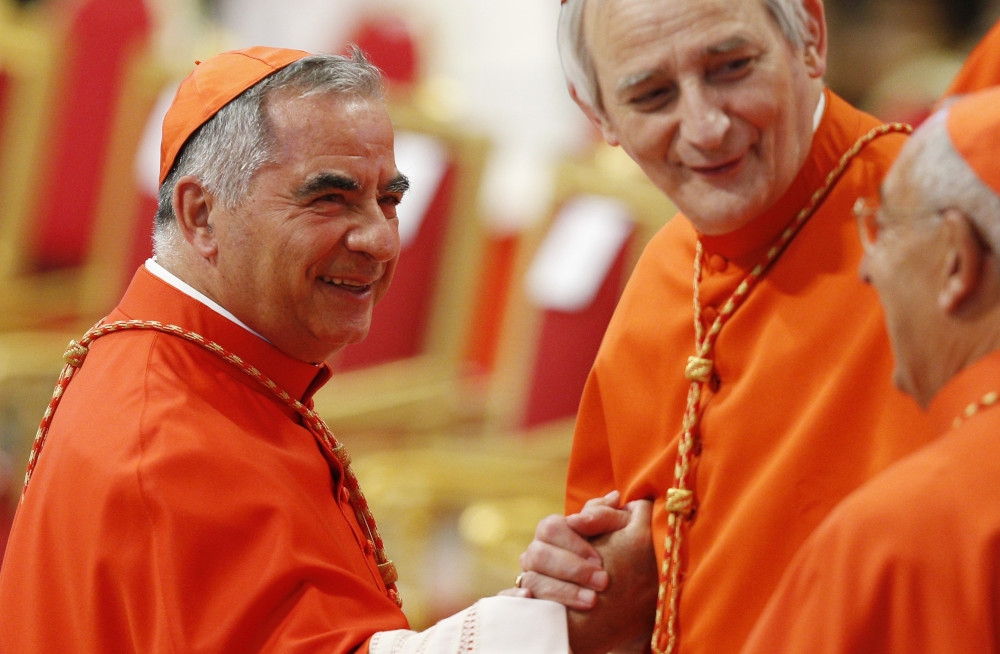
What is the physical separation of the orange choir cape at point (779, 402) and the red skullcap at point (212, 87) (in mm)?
954

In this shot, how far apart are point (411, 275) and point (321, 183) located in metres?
4.36

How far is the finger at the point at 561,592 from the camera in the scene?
254 centimetres

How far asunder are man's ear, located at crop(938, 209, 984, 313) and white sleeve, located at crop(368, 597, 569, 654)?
107 centimetres

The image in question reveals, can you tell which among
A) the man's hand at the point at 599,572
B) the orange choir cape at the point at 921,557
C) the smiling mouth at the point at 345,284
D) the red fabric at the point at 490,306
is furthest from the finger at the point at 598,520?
the red fabric at the point at 490,306

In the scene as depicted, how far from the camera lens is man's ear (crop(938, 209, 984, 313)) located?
1708mm

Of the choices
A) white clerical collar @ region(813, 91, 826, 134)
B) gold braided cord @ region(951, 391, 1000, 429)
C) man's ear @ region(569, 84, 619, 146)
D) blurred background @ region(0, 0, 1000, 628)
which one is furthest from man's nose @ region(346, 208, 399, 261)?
blurred background @ region(0, 0, 1000, 628)

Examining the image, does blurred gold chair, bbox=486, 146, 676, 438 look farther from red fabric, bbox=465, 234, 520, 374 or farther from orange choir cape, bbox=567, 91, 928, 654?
orange choir cape, bbox=567, 91, 928, 654

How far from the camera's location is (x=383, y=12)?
30.0ft

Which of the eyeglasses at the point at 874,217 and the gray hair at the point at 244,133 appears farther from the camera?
the gray hair at the point at 244,133

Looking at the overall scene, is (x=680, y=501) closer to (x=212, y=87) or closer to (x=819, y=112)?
(x=819, y=112)

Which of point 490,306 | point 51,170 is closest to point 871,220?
point 51,170

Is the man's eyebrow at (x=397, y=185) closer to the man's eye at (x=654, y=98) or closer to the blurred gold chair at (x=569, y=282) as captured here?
the man's eye at (x=654, y=98)

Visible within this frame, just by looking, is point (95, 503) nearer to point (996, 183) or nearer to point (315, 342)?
point (315, 342)

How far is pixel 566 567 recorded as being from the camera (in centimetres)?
258
